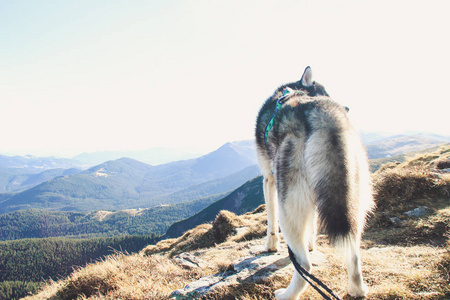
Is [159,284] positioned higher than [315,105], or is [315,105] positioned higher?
[315,105]

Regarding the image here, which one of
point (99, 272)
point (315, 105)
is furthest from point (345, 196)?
point (99, 272)

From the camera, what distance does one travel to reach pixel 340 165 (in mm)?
2744

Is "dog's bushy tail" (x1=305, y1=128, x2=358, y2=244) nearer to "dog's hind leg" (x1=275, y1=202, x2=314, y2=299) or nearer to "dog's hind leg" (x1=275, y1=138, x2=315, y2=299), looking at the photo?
"dog's hind leg" (x1=275, y1=138, x2=315, y2=299)

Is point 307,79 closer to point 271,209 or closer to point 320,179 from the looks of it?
point 271,209

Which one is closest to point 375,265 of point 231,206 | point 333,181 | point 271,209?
point 271,209

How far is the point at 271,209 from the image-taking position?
5355 mm

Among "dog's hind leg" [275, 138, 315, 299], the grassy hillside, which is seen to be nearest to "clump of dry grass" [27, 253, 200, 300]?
the grassy hillside

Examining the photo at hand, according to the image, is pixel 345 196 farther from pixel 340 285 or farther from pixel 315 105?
pixel 340 285

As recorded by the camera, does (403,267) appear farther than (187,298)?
No

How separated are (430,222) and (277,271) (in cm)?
448

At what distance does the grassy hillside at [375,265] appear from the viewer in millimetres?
3367

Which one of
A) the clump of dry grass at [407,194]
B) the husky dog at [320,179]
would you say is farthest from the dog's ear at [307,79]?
the clump of dry grass at [407,194]

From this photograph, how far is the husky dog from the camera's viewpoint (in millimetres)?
2664

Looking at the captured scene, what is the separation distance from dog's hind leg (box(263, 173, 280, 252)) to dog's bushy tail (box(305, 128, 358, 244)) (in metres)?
2.20
